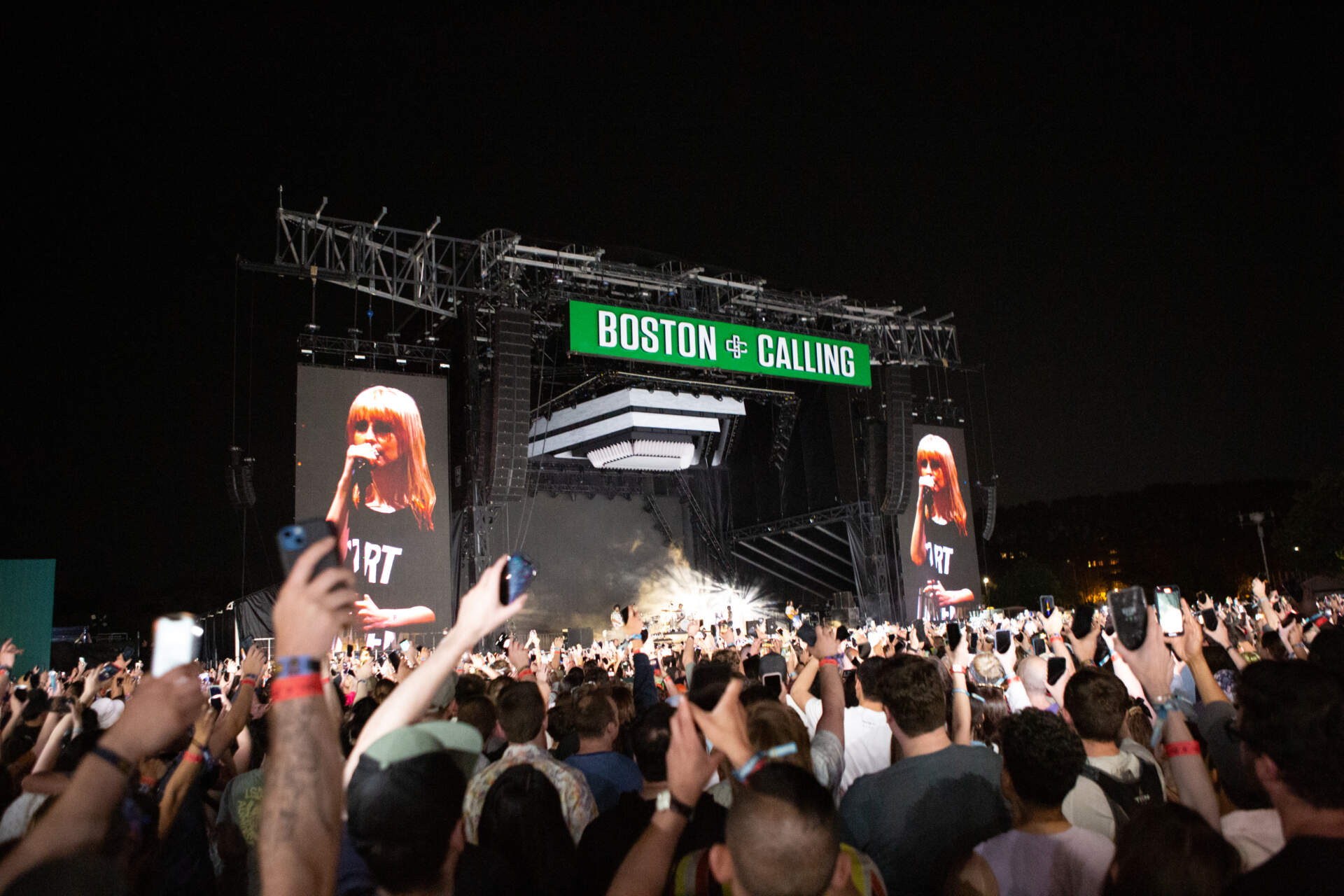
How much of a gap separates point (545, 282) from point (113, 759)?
1985 centimetres

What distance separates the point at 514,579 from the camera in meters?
1.95

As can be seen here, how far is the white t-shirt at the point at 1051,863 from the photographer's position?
2.24 meters

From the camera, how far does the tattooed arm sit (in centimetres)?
139

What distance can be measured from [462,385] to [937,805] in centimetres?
1926

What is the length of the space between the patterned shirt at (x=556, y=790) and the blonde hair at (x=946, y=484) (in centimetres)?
2434

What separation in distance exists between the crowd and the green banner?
1538cm

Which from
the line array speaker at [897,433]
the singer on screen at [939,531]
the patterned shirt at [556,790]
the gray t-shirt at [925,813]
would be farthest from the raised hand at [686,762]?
the singer on screen at [939,531]

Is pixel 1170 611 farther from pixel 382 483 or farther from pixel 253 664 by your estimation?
pixel 382 483

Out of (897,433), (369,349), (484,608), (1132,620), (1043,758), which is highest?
(369,349)

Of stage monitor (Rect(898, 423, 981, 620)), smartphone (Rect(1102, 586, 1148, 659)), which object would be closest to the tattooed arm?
smartphone (Rect(1102, 586, 1148, 659))

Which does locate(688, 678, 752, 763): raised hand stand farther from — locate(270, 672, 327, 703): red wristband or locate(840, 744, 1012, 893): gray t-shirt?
locate(840, 744, 1012, 893): gray t-shirt

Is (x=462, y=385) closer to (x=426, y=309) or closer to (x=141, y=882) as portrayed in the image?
(x=426, y=309)

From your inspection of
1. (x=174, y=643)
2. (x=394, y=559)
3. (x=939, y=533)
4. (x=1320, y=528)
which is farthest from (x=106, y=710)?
(x=1320, y=528)

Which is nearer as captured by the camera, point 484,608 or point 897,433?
point 484,608
